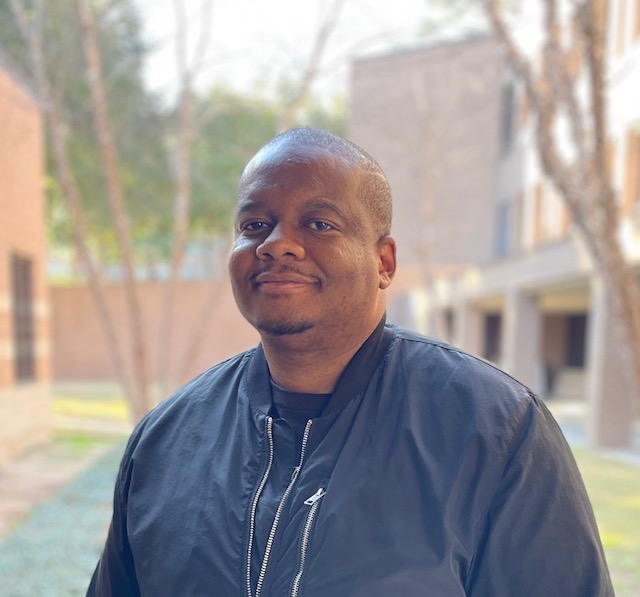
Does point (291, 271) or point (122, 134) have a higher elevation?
point (122, 134)

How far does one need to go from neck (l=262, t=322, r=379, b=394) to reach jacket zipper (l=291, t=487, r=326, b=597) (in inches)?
9.0

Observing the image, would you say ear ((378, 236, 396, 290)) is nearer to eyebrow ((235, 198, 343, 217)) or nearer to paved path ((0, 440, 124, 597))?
eyebrow ((235, 198, 343, 217))

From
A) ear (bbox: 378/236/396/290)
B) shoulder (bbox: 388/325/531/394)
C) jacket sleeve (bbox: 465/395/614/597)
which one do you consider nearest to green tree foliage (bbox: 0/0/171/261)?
ear (bbox: 378/236/396/290)

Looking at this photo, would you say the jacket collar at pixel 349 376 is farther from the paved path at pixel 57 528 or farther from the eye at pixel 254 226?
the paved path at pixel 57 528

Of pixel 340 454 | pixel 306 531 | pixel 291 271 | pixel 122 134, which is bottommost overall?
pixel 306 531

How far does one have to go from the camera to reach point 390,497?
4.12ft

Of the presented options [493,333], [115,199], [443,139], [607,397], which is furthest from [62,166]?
[493,333]

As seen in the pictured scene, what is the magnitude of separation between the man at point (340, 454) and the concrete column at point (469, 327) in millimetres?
18756

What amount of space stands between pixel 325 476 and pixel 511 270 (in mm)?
15061

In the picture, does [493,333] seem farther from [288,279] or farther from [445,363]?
[288,279]

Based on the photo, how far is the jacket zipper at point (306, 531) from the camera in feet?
4.06

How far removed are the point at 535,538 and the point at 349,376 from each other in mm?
440

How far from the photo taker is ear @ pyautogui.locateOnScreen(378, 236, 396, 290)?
1451 mm

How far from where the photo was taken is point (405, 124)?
70.9 ft
